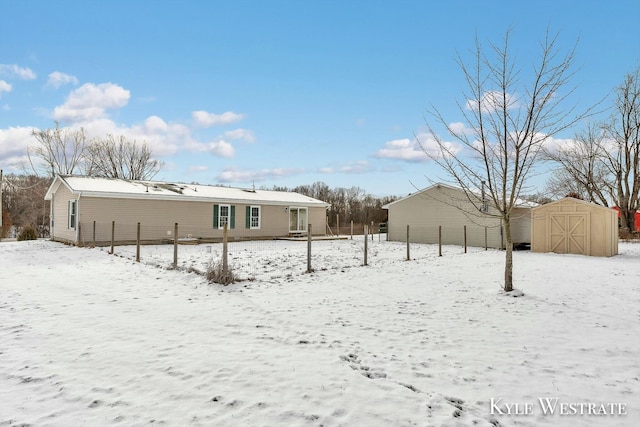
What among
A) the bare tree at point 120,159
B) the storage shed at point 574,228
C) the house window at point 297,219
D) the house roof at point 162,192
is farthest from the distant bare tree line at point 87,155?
the storage shed at point 574,228

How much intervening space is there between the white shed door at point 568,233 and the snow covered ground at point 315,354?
8844 mm

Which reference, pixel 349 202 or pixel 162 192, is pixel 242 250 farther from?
pixel 349 202

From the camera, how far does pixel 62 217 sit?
1898 cm

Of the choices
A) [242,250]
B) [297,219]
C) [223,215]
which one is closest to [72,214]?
[223,215]

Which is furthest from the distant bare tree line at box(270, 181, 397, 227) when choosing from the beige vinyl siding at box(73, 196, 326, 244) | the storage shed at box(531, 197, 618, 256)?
the storage shed at box(531, 197, 618, 256)

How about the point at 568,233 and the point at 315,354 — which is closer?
Answer: the point at 315,354

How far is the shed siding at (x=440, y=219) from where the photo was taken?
19.4 m

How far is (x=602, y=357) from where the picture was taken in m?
3.88

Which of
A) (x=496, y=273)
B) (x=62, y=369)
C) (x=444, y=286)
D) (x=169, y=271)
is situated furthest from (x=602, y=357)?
(x=169, y=271)

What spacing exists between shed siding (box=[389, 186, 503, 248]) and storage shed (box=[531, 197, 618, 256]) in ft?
6.55

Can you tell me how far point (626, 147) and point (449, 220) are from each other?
15273mm

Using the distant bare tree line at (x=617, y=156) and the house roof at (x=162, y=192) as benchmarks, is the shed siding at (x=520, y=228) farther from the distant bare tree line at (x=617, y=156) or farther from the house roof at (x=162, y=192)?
the house roof at (x=162, y=192)

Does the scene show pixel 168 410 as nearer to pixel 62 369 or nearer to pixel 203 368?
pixel 203 368

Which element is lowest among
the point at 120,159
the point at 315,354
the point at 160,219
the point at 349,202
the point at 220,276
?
the point at 315,354
